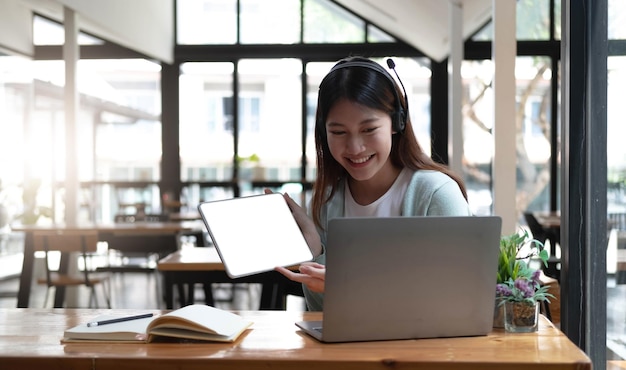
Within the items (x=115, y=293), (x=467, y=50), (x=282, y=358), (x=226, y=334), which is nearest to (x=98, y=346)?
(x=226, y=334)

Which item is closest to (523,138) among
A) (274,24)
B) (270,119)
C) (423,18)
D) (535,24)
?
(535,24)

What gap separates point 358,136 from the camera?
6.07ft

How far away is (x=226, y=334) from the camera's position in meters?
1.60

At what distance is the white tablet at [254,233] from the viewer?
1.61 m

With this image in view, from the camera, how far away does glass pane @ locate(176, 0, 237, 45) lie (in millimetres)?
9609

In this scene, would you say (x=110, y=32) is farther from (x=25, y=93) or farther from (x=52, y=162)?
(x=52, y=162)

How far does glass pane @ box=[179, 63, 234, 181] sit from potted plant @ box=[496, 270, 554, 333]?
789cm

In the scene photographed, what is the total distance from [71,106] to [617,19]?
5485mm

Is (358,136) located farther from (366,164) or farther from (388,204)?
(388,204)

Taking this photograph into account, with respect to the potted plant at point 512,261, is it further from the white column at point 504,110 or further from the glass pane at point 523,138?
the glass pane at point 523,138

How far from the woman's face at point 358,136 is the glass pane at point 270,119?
24.6ft

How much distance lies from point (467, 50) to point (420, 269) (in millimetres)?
7732

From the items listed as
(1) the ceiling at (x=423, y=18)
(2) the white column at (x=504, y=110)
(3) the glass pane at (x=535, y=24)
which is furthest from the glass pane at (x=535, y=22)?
(2) the white column at (x=504, y=110)

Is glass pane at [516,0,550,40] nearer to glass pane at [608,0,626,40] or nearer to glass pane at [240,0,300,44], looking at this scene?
glass pane at [240,0,300,44]
